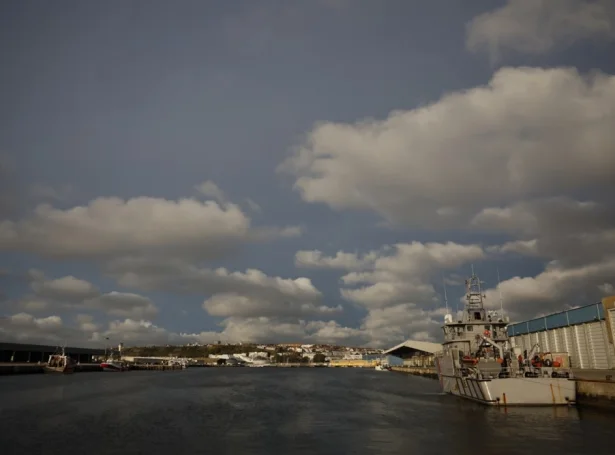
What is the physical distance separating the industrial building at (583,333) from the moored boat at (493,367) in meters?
6.02

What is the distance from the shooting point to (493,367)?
4444cm

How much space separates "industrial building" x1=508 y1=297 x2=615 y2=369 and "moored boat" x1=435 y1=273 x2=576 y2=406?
6016 millimetres

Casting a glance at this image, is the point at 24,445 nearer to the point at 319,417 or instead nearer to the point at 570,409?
the point at 319,417

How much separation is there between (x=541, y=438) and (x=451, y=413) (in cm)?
1467

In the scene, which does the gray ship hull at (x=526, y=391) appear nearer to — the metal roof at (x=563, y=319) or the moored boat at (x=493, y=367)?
the moored boat at (x=493, y=367)

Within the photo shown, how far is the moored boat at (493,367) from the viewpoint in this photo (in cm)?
4097

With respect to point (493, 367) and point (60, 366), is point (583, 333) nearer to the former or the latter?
point (493, 367)

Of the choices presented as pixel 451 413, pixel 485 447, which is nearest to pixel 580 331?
pixel 451 413

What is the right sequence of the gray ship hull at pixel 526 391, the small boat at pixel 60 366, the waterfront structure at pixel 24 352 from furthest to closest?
the waterfront structure at pixel 24 352, the small boat at pixel 60 366, the gray ship hull at pixel 526 391

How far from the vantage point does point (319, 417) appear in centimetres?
4278

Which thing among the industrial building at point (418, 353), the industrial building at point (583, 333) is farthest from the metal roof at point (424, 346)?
the industrial building at point (583, 333)

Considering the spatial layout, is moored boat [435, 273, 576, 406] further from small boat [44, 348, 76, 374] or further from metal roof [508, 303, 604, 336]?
small boat [44, 348, 76, 374]

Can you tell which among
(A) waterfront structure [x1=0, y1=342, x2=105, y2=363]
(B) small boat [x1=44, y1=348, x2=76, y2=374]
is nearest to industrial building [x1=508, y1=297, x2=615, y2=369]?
(B) small boat [x1=44, y1=348, x2=76, y2=374]

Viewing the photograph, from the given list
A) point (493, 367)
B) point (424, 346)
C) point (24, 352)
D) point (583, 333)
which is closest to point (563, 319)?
point (583, 333)
